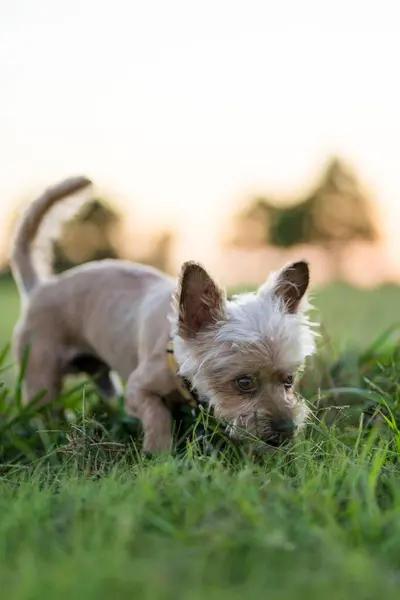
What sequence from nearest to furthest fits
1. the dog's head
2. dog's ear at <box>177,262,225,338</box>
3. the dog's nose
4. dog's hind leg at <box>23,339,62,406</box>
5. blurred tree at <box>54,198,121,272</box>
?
the dog's nose
the dog's head
dog's ear at <box>177,262,225,338</box>
dog's hind leg at <box>23,339,62,406</box>
blurred tree at <box>54,198,121,272</box>

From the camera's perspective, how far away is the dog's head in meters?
4.39

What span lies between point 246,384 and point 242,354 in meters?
0.17

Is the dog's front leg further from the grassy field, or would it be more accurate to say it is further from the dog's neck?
the grassy field

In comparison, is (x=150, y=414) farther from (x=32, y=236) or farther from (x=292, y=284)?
(x=32, y=236)

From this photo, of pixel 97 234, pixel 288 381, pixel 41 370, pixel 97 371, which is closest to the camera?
pixel 288 381

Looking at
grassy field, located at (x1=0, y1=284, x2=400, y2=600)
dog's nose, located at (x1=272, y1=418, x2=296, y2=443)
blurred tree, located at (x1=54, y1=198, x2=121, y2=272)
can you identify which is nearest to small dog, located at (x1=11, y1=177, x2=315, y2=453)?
dog's nose, located at (x1=272, y1=418, x2=296, y2=443)

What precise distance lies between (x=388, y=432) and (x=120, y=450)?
145cm

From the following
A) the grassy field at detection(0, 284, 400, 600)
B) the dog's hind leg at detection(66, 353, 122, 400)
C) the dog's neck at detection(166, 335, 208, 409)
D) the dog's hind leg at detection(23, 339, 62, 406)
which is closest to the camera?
the grassy field at detection(0, 284, 400, 600)

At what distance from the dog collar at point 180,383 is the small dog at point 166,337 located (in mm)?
45

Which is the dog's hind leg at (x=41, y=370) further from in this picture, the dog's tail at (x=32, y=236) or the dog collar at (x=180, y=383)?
the dog collar at (x=180, y=383)

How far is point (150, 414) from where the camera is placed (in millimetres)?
4891

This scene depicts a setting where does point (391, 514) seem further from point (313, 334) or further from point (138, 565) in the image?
point (313, 334)

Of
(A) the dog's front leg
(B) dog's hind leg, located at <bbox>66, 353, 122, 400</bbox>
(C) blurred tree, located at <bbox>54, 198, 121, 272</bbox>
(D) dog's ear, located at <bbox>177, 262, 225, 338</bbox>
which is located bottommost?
(C) blurred tree, located at <bbox>54, 198, 121, 272</bbox>

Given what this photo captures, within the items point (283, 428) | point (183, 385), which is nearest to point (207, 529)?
point (283, 428)
